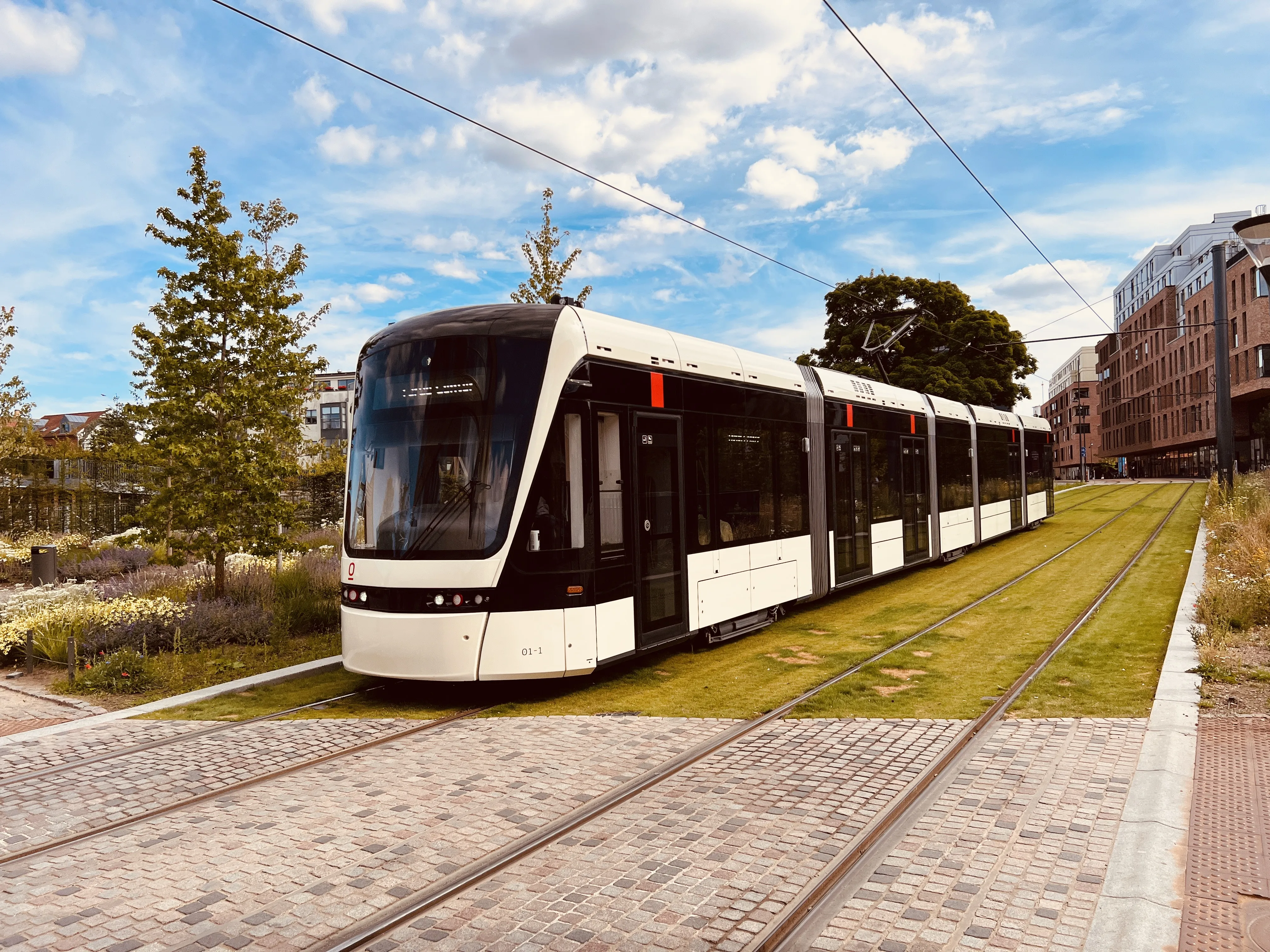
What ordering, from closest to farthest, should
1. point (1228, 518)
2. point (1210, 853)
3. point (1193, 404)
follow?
point (1210, 853)
point (1228, 518)
point (1193, 404)

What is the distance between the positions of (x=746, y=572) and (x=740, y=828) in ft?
19.4

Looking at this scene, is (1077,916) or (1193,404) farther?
(1193,404)

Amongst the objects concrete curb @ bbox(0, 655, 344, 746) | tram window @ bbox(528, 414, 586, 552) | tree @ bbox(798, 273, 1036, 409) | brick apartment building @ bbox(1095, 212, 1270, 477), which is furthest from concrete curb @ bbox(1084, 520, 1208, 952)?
brick apartment building @ bbox(1095, 212, 1270, 477)

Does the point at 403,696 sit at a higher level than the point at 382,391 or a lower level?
lower

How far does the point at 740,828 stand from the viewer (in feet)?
16.7

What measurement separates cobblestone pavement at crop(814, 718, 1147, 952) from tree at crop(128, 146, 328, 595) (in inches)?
387

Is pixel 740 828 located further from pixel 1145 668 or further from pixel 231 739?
pixel 1145 668

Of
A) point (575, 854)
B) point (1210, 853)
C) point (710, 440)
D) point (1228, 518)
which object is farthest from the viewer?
point (1228, 518)

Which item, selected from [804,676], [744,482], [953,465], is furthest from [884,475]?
[804,676]

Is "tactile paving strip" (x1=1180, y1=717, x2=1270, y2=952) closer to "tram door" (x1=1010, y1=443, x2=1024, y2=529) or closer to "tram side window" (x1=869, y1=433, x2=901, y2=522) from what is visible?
"tram side window" (x1=869, y1=433, x2=901, y2=522)

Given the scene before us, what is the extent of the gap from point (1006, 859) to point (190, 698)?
757cm

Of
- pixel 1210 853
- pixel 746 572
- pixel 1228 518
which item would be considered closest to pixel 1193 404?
pixel 1228 518

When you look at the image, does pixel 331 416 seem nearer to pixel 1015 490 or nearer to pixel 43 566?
pixel 43 566

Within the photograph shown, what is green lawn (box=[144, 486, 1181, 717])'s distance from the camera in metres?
8.04
